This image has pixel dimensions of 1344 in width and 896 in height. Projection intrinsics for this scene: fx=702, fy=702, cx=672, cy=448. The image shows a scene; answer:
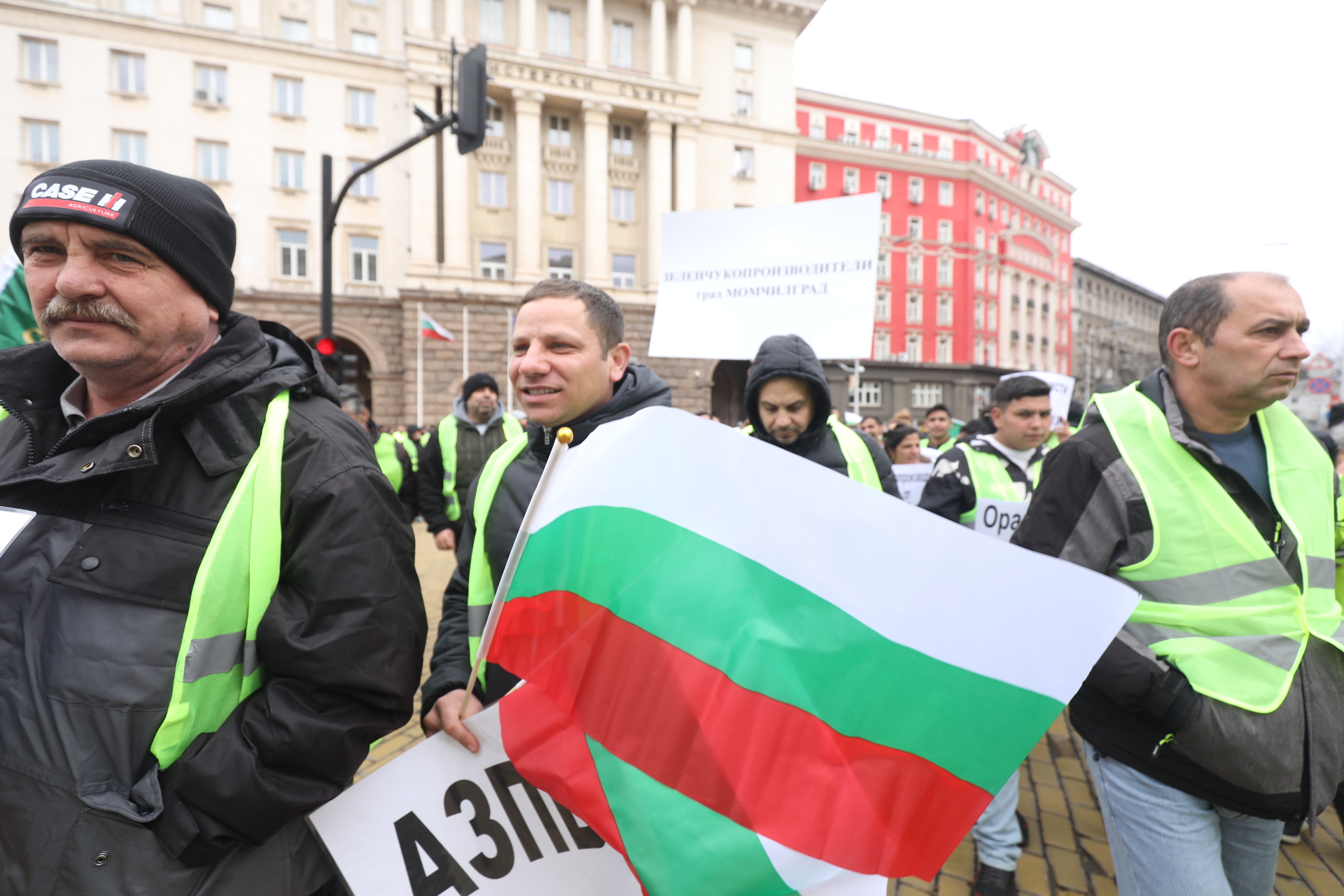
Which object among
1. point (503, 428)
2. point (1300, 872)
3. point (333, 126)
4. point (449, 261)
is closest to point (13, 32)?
point (333, 126)

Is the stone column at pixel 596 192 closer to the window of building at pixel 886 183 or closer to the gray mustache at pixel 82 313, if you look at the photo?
the window of building at pixel 886 183

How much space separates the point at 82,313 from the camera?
1357 mm

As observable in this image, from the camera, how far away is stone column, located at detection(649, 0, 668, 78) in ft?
89.9

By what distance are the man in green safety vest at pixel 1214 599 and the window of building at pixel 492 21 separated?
29.4 meters

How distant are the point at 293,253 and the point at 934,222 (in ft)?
112

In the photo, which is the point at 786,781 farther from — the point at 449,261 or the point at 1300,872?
the point at 449,261

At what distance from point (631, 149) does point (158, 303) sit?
29182mm

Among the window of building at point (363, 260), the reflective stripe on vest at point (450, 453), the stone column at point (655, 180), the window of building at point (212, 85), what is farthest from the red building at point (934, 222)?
the reflective stripe on vest at point (450, 453)

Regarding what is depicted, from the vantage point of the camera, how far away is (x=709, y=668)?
133cm

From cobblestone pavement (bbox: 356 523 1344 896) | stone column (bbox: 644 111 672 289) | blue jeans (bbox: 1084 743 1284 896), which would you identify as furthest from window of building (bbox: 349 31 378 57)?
blue jeans (bbox: 1084 743 1284 896)

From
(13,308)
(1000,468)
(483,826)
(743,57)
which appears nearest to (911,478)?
(1000,468)

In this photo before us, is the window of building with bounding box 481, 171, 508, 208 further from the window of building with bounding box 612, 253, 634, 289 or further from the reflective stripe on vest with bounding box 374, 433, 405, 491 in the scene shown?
the reflective stripe on vest with bounding box 374, 433, 405, 491

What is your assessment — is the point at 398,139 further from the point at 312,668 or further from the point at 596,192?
the point at 312,668

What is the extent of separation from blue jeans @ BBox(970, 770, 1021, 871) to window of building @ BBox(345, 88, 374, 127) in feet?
92.7
